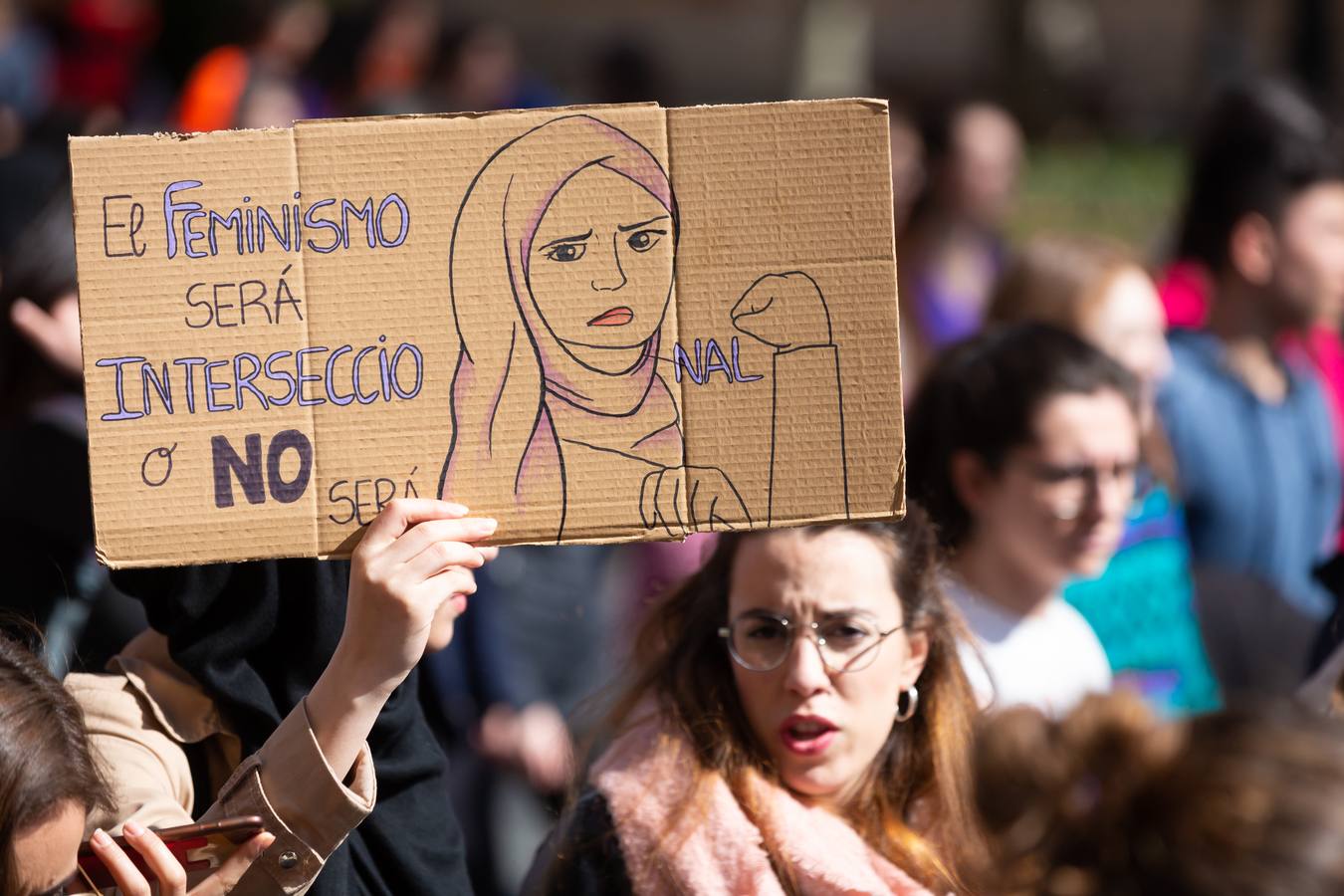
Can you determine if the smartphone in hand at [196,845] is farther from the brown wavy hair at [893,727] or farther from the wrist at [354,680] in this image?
the brown wavy hair at [893,727]

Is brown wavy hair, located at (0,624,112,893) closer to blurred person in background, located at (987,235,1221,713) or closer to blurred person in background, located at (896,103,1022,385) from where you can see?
blurred person in background, located at (987,235,1221,713)

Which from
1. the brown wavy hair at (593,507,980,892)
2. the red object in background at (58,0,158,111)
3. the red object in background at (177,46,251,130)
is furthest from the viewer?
the red object in background at (58,0,158,111)

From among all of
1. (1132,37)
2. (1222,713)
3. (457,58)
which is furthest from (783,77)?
(1222,713)

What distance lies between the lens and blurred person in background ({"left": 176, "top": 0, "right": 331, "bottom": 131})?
6609 millimetres

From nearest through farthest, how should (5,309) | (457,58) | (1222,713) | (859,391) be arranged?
(1222,713), (859,391), (5,309), (457,58)

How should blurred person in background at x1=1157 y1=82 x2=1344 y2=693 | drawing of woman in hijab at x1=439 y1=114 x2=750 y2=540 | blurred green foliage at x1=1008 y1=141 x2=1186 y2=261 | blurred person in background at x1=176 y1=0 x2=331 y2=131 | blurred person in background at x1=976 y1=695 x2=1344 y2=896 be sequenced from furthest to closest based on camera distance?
blurred green foliage at x1=1008 y1=141 x2=1186 y2=261 < blurred person in background at x1=176 y1=0 x2=331 y2=131 < blurred person in background at x1=1157 y1=82 x2=1344 y2=693 < drawing of woman in hijab at x1=439 y1=114 x2=750 y2=540 < blurred person in background at x1=976 y1=695 x2=1344 y2=896

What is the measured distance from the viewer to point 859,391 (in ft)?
7.54

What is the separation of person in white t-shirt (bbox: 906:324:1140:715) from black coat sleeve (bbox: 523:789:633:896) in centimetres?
105

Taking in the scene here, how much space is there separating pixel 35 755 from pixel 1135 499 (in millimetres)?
2627

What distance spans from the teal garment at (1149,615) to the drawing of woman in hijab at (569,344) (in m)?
1.80

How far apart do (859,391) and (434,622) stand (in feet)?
2.27

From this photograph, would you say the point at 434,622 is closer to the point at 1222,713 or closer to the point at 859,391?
the point at 859,391

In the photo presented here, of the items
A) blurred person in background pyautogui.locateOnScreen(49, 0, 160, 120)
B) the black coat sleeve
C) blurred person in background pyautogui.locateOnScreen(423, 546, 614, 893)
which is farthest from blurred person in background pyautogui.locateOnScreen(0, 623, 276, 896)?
blurred person in background pyautogui.locateOnScreen(49, 0, 160, 120)

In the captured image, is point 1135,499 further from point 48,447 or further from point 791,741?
point 48,447
